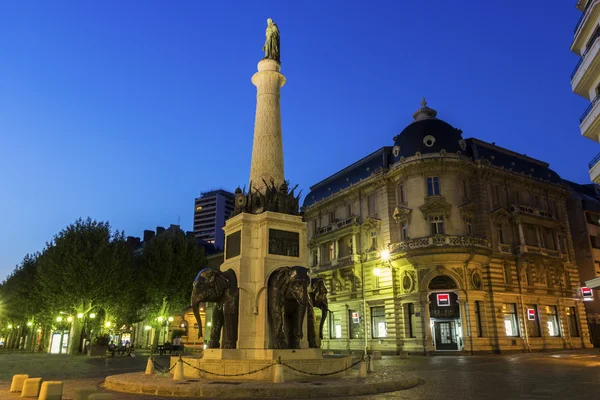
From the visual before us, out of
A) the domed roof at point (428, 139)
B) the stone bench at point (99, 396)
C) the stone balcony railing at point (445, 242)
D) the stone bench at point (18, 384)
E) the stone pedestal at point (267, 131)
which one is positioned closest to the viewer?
the stone bench at point (99, 396)

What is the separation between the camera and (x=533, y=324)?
42.3 metres

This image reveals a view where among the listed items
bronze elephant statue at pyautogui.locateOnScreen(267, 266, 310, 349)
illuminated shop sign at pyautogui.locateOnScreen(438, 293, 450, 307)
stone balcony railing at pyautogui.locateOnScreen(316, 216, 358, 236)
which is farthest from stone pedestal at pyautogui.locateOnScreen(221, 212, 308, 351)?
stone balcony railing at pyautogui.locateOnScreen(316, 216, 358, 236)

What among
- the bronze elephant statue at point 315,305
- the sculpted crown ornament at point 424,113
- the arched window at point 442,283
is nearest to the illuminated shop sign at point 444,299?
the arched window at point 442,283

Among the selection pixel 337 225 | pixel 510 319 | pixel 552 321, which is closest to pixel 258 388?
pixel 510 319

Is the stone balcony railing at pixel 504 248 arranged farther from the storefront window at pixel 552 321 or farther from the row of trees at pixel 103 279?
the row of trees at pixel 103 279

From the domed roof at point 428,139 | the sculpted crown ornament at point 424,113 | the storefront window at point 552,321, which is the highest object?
the sculpted crown ornament at point 424,113

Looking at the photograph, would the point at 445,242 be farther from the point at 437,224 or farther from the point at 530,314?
the point at 530,314

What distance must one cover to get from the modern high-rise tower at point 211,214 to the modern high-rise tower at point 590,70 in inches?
5283

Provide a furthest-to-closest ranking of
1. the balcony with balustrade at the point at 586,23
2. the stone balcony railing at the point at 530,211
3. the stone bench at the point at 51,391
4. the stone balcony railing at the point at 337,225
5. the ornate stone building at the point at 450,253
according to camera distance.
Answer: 1. the stone balcony railing at the point at 337,225
2. the stone balcony railing at the point at 530,211
3. the ornate stone building at the point at 450,253
4. the balcony with balustrade at the point at 586,23
5. the stone bench at the point at 51,391

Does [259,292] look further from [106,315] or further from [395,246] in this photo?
[106,315]

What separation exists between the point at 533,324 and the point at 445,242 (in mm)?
12738

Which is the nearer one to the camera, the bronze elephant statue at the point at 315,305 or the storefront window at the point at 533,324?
the bronze elephant statue at the point at 315,305

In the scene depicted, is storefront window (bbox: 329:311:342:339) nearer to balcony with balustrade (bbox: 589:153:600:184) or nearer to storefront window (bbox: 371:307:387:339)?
storefront window (bbox: 371:307:387:339)

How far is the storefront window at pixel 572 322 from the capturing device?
45.1 meters
